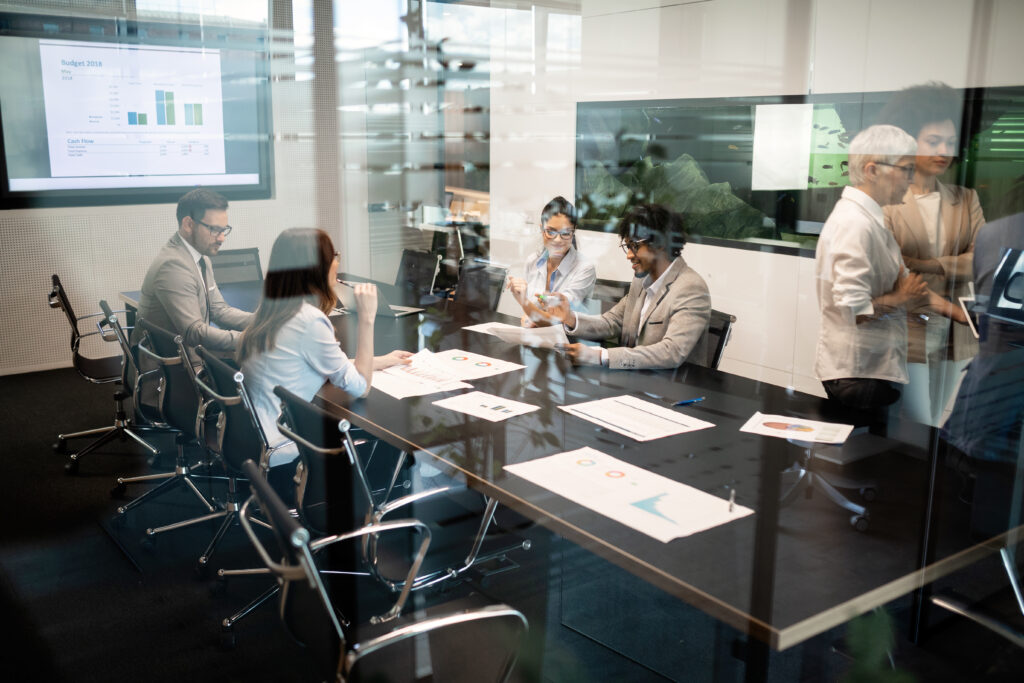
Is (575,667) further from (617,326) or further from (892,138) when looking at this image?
(892,138)

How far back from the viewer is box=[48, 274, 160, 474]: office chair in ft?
6.73

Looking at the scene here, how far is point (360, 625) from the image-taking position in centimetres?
184

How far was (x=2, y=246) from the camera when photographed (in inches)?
77.1

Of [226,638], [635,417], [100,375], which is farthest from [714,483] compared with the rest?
[100,375]

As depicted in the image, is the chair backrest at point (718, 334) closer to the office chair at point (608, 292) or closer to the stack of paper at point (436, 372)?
the office chair at point (608, 292)

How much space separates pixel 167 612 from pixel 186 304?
1007mm

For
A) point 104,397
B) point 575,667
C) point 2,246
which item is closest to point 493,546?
point 575,667

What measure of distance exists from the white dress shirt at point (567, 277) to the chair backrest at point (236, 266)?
1.17 metres

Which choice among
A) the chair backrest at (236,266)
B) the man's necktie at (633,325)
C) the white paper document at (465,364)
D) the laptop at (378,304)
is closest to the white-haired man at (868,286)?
the man's necktie at (633,325)

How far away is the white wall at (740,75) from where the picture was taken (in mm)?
2506

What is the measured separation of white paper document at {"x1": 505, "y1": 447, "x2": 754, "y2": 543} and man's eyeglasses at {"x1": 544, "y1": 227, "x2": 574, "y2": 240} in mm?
1330

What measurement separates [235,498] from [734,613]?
2.02 meters

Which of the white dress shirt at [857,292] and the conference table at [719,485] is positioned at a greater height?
the white dress shirt at [857,292]

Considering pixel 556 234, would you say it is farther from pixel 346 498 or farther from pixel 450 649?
pixel 450 649
